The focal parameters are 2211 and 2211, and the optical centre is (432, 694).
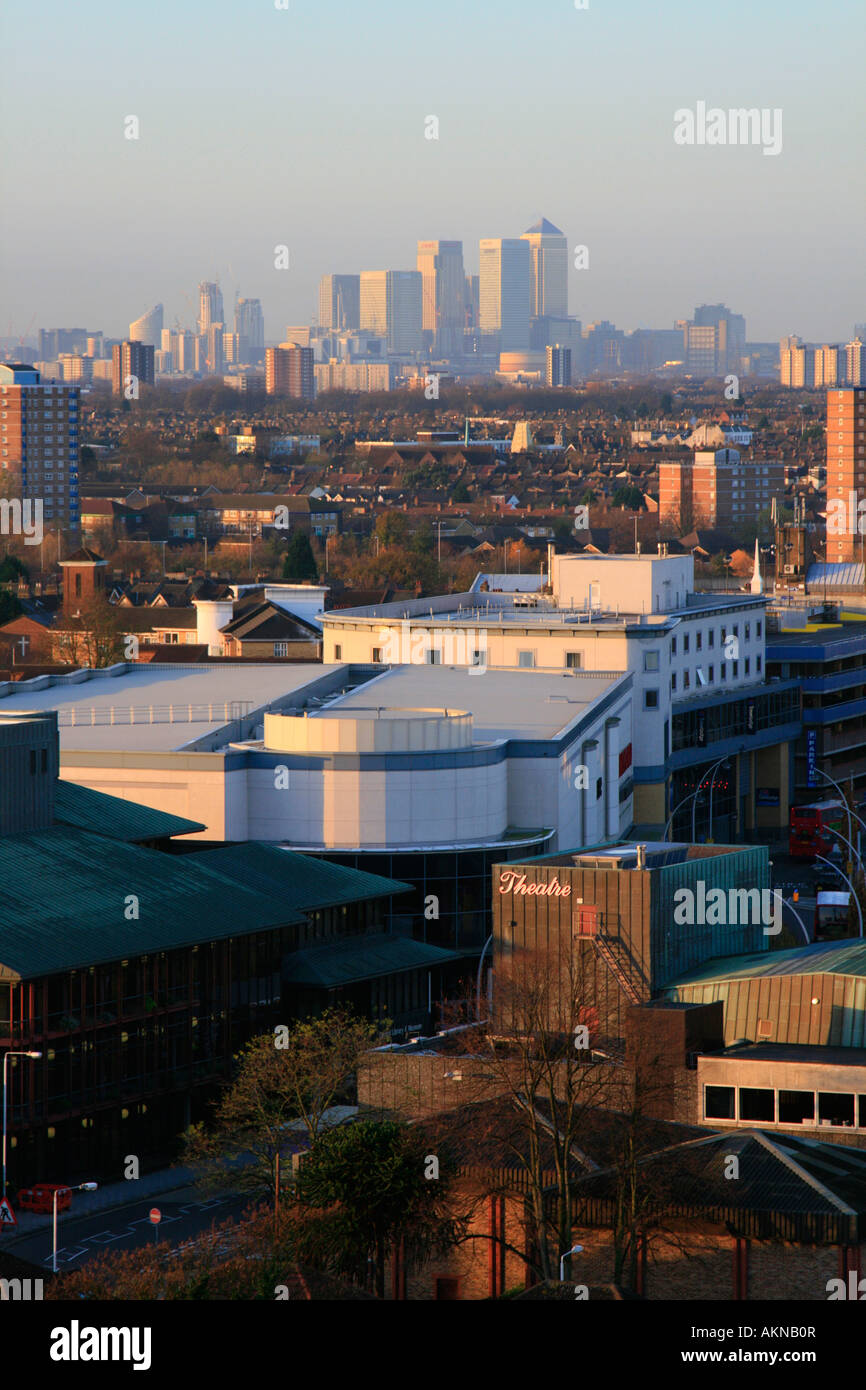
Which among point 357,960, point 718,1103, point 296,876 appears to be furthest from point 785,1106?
point 296,876

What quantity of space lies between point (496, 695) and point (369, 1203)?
132 ft

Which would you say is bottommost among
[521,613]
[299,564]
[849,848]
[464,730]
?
[849,848]

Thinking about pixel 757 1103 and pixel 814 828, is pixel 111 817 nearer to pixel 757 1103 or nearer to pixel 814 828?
pixel 757 1103

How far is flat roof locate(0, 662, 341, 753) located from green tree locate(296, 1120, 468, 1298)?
27542 millimetres

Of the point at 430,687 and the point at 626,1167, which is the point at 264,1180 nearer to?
the point at 626,1167

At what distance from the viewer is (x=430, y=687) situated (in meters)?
72.2

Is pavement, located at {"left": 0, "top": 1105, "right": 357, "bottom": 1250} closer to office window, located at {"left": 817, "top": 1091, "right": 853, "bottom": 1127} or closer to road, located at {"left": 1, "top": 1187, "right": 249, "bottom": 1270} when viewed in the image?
road, located at {"left": 1, "top": 1187, "right": 249, "bottom": 1270}

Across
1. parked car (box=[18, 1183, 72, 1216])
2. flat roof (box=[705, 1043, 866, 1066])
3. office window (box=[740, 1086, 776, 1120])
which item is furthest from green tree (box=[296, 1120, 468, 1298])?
parked car (box=[18, 1183, 72, 1216])

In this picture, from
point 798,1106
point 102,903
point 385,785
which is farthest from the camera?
point 385,785

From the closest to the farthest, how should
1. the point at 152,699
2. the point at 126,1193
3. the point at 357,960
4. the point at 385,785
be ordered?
the point at 126,1193 < the point at 357,960 < the point at 385,785 < the point at 152,699

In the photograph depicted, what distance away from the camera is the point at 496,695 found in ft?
230

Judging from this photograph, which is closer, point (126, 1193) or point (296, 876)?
point (126, 1193)
